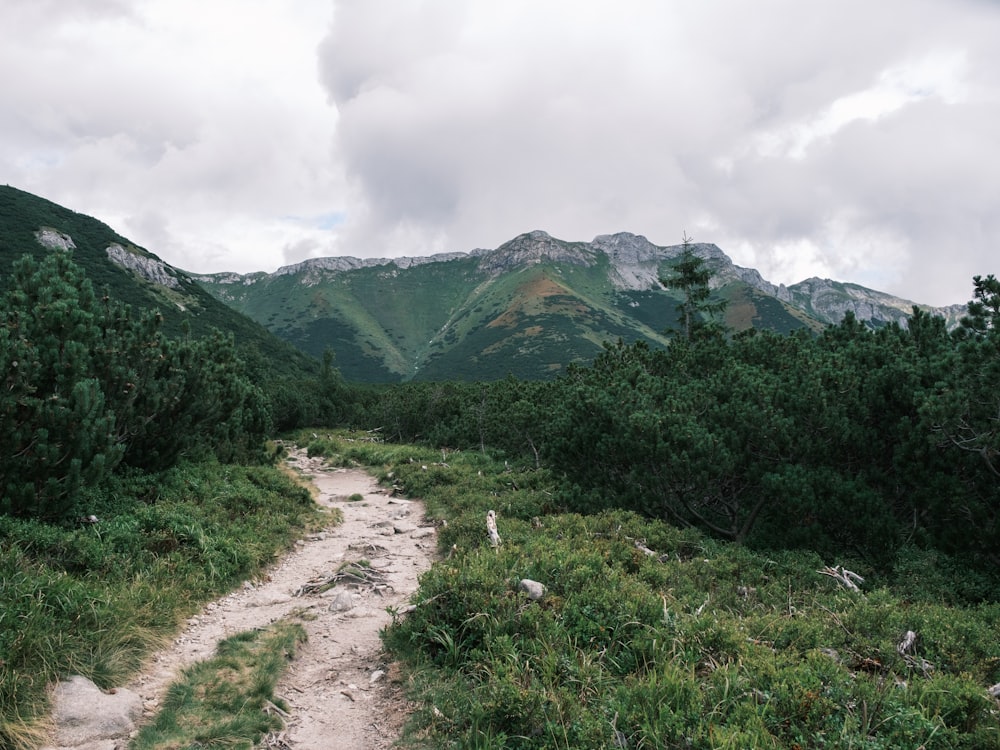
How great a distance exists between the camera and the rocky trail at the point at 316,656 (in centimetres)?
505

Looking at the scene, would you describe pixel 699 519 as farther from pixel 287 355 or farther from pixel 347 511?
pixel 287 355

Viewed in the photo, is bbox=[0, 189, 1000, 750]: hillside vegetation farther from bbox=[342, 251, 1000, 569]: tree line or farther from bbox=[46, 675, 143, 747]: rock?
bbox=[46, 675, 143, 747]: rock

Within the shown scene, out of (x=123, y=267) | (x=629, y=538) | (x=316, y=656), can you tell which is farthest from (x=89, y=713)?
(x=123, y=267)

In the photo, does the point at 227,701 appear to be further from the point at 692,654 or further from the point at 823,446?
the point at 823,446

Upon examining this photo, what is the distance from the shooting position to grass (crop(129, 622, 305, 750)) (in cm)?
487

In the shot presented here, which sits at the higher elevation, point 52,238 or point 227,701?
point 52,238

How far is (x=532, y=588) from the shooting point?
739 centimetres

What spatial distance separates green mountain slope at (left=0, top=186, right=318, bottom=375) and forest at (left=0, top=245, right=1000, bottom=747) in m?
70.8

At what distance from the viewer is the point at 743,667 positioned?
512 cm

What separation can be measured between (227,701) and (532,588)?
12.9 feet

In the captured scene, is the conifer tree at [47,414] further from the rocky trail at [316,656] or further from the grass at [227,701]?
the grass at [227,701]

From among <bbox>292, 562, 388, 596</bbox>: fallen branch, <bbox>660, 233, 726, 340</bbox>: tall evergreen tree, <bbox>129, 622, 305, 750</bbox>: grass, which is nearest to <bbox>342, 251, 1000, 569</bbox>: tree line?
<bbox>292, 562, 388, 596</bbox>: fallen branch

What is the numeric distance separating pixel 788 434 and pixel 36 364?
562 inches

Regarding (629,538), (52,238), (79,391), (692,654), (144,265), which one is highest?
(52,238)
